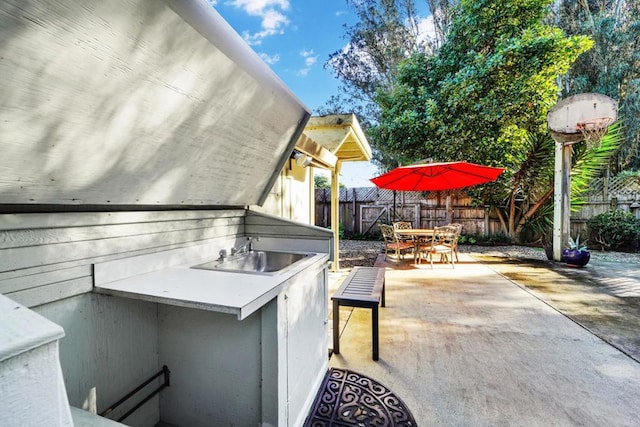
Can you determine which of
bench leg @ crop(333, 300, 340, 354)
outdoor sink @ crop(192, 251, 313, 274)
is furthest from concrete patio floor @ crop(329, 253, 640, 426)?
outdoor sink @ crop(192, 251, 313, 274)

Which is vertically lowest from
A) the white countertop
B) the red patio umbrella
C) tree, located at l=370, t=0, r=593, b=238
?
the white countertop

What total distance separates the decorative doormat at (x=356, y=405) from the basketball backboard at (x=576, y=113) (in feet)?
23.9

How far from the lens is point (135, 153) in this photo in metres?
1.40

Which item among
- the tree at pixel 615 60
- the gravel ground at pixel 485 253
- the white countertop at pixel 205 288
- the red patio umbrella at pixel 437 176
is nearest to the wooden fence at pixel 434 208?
the gravel ground at pixel 485 253

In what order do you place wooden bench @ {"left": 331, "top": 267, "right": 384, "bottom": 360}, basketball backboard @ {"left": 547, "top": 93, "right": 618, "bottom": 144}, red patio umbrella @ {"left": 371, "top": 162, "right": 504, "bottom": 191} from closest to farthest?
wooden bench @ {"left": 331, "top": 267, "right": 384, "bottom": 360} < red patio umbrella @ {"left": 371, "top": 162, "right": 504, "bottom": 191} < basketball backboard @ {"left": 547, "top": 93, "right": 618, "bottom": 144}

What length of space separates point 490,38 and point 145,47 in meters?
9.90

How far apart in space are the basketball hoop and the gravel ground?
291cm

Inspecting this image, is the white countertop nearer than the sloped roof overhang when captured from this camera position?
Yes

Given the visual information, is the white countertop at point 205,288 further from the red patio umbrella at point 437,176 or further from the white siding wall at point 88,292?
the red patio umbrella at point 437,176

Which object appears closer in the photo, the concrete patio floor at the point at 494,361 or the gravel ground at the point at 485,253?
the concrete patio floor at the point at 494,361

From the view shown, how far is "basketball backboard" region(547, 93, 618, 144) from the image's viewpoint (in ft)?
20.0

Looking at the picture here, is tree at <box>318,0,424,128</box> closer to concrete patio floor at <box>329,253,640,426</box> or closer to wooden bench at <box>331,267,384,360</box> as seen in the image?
concrete patio floor at <box>329,253,640,426</box>

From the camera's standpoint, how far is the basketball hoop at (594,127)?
6.09 meters

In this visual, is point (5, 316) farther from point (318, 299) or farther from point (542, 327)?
point (542, 327)
